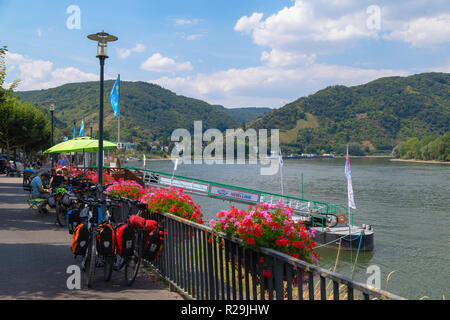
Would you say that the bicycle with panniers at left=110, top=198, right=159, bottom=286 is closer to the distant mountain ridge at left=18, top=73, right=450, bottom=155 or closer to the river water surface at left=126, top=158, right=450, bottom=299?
the river water surface at left=126, top=158, right=450, bottom=299

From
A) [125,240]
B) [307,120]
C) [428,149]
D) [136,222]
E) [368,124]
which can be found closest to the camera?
[125,240]

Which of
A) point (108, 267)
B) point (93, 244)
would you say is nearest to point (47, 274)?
point (108, 267)

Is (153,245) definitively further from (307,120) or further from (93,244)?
(307,120)

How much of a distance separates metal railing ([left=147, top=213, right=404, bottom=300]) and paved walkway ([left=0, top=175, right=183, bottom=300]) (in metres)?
0.38

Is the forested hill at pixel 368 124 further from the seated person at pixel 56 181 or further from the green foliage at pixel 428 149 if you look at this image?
the seated person at pixel 56 181

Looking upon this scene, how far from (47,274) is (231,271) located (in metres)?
3.10

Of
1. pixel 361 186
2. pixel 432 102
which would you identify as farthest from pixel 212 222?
pixel 432 102

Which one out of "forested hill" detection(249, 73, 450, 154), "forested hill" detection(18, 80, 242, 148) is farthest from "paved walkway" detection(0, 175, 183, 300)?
"forested hill" detection(249, 73, 450, 154)

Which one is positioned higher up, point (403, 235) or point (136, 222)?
point (136, 222)

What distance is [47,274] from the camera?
19.9 feet

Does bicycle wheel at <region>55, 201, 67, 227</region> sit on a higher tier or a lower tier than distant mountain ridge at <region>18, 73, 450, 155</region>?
lower

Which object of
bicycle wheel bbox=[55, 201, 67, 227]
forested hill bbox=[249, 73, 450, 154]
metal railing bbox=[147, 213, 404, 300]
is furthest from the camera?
forested hill bbox=[249, 73, 450, 154]

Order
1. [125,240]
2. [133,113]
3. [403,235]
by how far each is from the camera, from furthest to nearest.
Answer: [133,113] → [403,235] → [125,240]

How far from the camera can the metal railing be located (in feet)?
10.4
